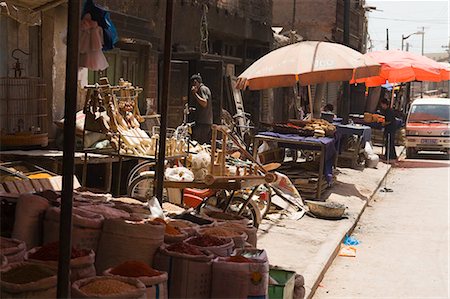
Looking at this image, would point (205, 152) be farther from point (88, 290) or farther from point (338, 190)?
point (88, 290)

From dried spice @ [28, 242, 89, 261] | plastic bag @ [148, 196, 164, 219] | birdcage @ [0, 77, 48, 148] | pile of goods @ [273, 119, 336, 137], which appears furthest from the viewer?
pile of goods @ [273, 119, 336, 137]

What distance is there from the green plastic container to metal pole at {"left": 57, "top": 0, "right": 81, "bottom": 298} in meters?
1.97

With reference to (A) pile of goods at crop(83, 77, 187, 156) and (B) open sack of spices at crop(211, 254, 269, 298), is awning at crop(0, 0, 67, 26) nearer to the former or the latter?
(A) pile of goods at crop(83, 77, 187, 156)

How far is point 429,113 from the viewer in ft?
75.8

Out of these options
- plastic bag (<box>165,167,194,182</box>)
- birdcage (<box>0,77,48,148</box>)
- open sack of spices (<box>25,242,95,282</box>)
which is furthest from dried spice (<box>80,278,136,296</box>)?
birdcage (<box>0,77,48,148</box>)

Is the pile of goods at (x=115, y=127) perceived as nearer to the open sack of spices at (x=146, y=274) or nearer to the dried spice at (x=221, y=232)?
the dried spice at (x=221, y=232)

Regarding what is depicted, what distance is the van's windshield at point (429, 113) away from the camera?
22.8 meters

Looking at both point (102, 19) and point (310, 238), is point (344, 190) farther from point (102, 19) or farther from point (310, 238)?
point (102, 19)

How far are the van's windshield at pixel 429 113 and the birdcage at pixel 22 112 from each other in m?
16.3

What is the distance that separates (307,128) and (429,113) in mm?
11269

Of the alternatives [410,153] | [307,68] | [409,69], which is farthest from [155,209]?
[410,153]

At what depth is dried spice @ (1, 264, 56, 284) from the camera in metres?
3.70

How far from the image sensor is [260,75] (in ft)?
41.4

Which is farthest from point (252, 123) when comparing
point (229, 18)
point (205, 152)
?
point (205, 152)
